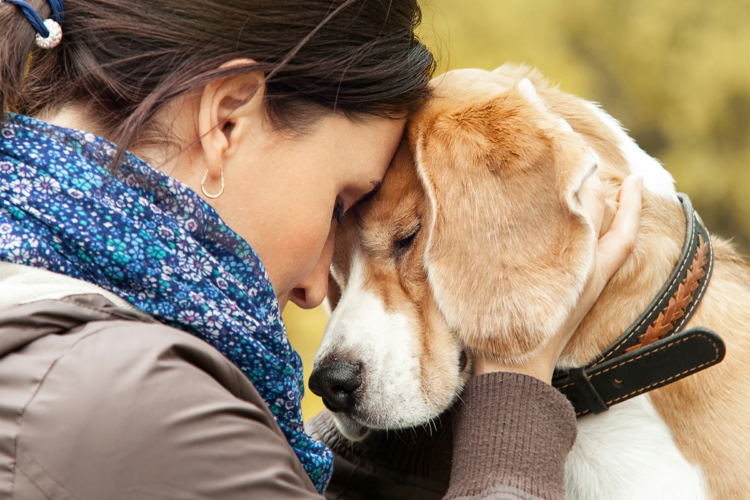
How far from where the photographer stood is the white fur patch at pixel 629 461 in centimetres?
168

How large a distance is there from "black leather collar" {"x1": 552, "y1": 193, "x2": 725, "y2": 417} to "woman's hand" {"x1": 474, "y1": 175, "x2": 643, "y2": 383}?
104 mm

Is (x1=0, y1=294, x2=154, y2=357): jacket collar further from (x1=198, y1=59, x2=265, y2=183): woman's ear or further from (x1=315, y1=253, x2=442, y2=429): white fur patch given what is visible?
(x1=315, y1=253, x2=442, y2=429): white fur patch

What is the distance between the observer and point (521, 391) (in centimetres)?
157

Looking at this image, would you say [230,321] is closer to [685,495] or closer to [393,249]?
Result: [393,249]

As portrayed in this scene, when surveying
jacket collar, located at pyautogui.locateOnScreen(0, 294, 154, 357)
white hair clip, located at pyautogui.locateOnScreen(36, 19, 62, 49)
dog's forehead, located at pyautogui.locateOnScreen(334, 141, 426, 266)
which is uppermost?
white hair clip, located at pyautogui.locateOnScreen(36, 19, 62, 49)

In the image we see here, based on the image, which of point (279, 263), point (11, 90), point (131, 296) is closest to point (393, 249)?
point (279, 263)

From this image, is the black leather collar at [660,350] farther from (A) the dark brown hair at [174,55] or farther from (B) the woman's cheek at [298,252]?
(A) the dark brown hair at [174,55]

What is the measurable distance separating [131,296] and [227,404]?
327mm

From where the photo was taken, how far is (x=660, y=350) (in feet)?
5.41

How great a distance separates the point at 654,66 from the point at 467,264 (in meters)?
3.01

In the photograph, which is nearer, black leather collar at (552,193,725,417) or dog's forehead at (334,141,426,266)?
black leather collar at (552,193,725,417)

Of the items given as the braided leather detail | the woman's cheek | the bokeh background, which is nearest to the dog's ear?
the braided leather detail

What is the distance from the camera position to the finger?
1.74 m

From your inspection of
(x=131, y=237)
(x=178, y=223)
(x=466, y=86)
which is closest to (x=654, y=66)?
(x=466, y=86)
